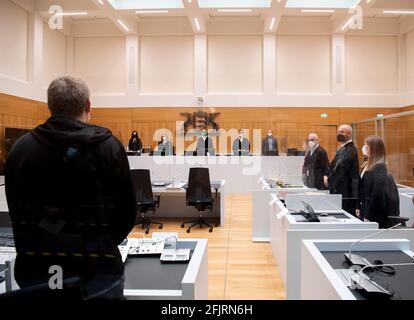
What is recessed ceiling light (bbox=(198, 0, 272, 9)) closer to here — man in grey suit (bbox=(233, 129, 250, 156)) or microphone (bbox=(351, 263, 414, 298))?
man in grey suit (bbox=(233, 129, 250, 156))

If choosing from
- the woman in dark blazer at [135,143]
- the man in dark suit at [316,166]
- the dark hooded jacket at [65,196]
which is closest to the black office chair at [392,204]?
the man in dark suit at [316,166]

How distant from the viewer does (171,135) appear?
1002 centimetres

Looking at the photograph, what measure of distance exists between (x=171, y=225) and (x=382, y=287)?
4026 millimetres

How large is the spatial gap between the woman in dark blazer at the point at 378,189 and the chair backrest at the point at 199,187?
2.40 meters

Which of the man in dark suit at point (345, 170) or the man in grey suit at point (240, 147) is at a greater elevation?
the man in grey suit at point (240, 147)

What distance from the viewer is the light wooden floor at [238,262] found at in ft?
7.53

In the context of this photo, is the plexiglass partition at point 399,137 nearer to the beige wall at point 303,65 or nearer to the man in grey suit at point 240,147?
the beige wall at point 303,65

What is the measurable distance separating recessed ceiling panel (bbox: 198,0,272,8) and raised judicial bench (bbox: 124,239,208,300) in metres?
7.14

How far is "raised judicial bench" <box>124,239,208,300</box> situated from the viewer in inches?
43.1

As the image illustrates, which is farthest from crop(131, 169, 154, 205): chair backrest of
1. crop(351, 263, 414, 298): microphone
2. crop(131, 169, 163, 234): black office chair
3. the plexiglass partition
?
the plexiglass partition

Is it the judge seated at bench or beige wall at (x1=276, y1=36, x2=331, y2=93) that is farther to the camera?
beige wall at (x1=276, y1=36, x2=331, y2=93)

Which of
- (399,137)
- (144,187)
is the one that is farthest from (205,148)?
(399,137)
